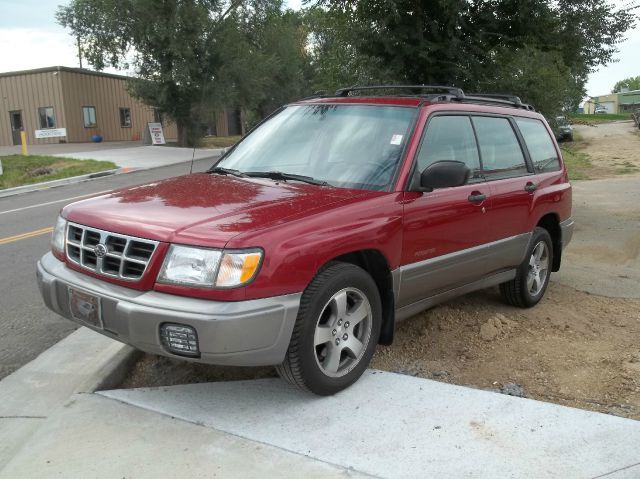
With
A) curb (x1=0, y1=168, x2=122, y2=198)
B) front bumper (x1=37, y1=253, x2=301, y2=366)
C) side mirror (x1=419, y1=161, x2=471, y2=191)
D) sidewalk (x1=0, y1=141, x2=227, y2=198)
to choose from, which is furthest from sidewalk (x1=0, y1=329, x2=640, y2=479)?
curb (x1=0, y1=168, x2=122, y2=198)

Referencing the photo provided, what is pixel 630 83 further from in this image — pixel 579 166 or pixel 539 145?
pixel 539 145

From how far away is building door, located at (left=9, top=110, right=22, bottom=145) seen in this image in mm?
37794

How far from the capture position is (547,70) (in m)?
8.31

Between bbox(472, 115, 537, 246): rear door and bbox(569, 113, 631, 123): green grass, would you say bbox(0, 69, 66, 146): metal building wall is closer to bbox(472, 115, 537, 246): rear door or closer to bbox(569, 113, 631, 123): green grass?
bbox(569, 113, 631, 123): green grass

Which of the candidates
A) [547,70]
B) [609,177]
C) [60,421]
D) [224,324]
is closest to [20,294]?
[60,421]

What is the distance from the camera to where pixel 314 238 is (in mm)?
3162

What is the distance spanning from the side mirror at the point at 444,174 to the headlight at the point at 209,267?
131cm

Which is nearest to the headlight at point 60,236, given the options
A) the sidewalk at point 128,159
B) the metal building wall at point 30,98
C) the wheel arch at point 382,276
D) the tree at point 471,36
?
the wheel arch at point 382,276

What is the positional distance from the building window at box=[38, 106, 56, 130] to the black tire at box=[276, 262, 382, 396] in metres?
37.1

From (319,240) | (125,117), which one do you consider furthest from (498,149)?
(125,117)

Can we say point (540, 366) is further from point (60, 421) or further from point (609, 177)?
point (609, 177)

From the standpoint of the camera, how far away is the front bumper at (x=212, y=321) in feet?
9.46

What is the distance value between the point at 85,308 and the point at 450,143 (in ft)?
8.63

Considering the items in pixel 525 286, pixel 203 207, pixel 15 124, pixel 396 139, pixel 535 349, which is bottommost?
pixel 535 349
